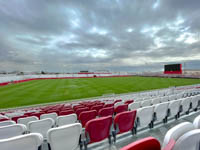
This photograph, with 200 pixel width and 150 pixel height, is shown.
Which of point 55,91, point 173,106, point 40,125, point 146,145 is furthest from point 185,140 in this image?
point 55,91

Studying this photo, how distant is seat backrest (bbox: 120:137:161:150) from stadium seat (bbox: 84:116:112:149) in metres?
1.18

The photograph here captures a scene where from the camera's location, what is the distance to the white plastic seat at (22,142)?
52.5 inches

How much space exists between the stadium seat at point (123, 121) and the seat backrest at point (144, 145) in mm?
1307

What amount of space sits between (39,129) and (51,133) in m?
1.20

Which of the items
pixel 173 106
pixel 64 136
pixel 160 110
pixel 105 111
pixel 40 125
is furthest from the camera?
pixel 105 111

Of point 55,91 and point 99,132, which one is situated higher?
point 99,132

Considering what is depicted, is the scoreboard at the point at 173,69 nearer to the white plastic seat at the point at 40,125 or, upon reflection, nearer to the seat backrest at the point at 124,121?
the seat backrest at the point at 124,121

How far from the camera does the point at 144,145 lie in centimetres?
106

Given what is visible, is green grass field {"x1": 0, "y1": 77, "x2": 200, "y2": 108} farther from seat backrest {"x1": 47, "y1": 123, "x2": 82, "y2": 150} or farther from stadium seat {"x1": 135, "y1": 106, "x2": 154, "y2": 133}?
seat backrest {"x1": 47, "y1": 123, "x2": 82, "y2": 150}

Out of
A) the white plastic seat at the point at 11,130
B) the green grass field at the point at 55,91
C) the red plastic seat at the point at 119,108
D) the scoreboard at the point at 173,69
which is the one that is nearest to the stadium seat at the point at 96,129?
the white plastic seat at the point at 11,130

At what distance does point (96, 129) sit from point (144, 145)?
136 cm

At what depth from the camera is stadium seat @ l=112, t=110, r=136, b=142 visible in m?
2.45

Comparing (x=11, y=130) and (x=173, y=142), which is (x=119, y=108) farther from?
(x=11, y=130)

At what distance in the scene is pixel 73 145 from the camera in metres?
2.01
